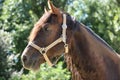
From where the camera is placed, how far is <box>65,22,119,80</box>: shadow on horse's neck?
4.69m

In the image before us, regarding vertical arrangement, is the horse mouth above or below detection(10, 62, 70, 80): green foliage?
above

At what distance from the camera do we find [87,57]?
471 centimetres

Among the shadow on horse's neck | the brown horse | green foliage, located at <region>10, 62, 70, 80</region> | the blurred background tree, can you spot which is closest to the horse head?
the brown horse

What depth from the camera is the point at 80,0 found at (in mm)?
17797

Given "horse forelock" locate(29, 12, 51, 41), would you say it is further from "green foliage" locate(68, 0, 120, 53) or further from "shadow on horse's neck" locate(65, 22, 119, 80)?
"green foliage" locate(68, 0, 120, 53)

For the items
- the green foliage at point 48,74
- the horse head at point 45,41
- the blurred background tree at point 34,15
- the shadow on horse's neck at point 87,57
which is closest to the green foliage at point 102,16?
the blurred background tree at point 34,15

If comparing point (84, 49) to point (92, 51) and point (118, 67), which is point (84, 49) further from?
point (118, 67)

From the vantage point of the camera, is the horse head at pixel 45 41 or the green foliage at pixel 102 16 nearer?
the horse head at pixel 45 41

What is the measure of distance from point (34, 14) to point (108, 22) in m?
4.96

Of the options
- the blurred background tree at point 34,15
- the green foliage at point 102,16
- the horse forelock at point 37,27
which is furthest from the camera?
the blurred background tree at point 34,15

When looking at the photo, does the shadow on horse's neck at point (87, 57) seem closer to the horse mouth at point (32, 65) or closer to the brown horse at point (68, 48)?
Result: the brown horse at point (68, 48)

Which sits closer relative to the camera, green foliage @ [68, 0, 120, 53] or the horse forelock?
the horse forelock

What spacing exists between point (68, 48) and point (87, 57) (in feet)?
0.70

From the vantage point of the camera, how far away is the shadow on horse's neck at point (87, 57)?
469cm
